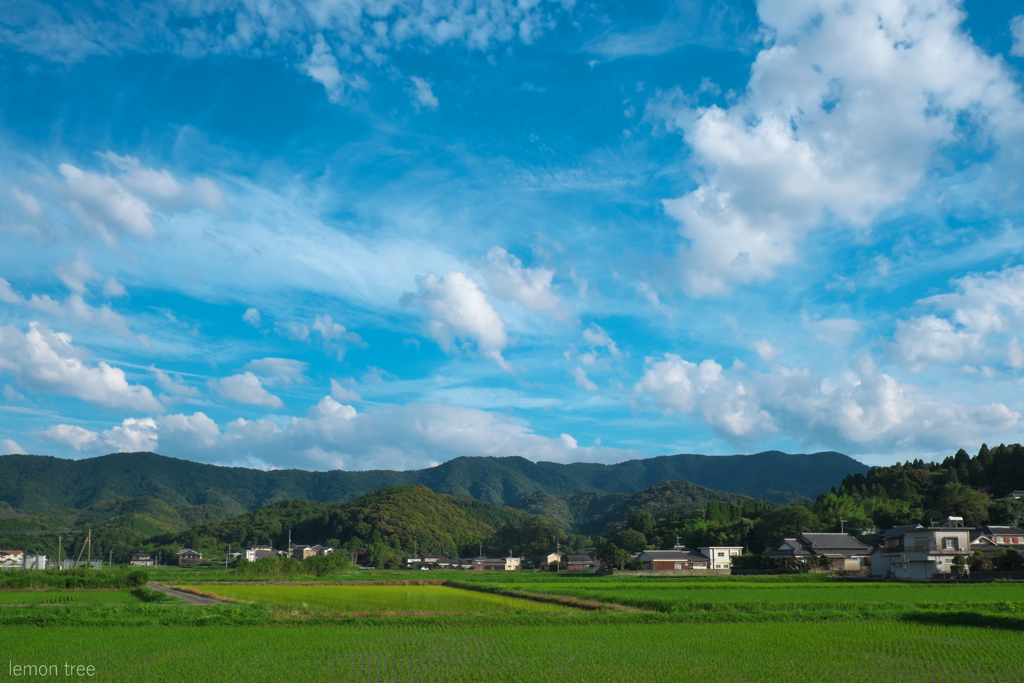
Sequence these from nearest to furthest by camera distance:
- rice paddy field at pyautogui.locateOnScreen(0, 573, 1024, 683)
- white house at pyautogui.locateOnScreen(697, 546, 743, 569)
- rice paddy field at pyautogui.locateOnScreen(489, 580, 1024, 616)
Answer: rice paddy field at pyautogui.locateOnScreen(0, 573, 1024, 683), rice paddy field at pyautogui.locateOnScreen(489, 580, 1024, 616), white house at pyautogui.locateOnScreen(697, 546, 743, 569)

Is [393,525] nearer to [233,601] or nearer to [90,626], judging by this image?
[233,601]

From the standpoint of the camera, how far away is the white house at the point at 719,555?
6538 centimetres

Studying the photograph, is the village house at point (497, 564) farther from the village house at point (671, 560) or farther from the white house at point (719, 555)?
the white house at point (719, 555)

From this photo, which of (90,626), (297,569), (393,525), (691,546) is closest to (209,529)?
(393,525)

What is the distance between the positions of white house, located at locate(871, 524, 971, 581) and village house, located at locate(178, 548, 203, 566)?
89261mm

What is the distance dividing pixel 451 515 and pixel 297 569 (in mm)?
71867

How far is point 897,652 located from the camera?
629 inches

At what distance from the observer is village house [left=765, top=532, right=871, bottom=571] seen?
181 ft

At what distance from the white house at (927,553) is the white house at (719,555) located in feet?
62.2

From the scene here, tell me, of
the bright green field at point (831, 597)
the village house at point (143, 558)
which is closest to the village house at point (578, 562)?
the bright green field at point (831, 597)

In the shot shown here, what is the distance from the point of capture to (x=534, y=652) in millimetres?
16250

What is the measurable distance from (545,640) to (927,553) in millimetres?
35998

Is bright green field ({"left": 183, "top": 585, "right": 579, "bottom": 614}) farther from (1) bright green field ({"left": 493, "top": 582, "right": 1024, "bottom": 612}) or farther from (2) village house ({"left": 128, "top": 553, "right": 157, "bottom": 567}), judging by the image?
(2) village house ({"left": 128, "top": 553, "right": 157, "bottom": 567})

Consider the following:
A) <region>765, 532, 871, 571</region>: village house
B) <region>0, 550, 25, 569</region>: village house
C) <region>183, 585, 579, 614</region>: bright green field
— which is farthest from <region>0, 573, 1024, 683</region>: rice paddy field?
<region>0, 550, 25, 569</region>: village house
